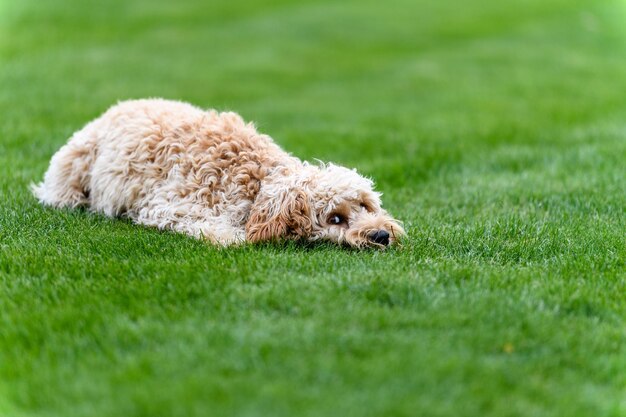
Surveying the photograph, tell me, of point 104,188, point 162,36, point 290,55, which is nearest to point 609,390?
point 104,188

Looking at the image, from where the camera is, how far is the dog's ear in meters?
6.49

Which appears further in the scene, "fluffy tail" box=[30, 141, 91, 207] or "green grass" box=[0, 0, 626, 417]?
"fluffy tail" box=[30, 141, 91, 207]

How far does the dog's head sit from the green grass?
19 cm

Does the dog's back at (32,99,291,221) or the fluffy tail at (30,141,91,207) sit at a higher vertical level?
the dog's back at (32,99,291,221)

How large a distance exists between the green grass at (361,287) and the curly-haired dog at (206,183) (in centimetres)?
23

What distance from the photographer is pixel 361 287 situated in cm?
541

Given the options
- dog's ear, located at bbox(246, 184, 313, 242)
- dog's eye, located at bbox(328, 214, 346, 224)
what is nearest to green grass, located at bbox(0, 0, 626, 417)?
dog's ear, located at bbox(246, 184, 313, 242)

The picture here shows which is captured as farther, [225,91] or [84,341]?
[225,91]

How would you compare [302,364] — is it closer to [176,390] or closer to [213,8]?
[176,390]

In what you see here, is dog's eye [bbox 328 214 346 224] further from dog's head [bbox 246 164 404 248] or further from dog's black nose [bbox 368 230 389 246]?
dog's black nose [bbox 368 230 389 246]

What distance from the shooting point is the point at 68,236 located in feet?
21.9

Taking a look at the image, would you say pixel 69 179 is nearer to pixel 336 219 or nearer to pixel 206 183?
pixel 206 183

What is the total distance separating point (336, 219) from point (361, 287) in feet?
4.49

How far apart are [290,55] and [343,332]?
656 inches
